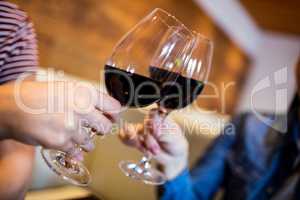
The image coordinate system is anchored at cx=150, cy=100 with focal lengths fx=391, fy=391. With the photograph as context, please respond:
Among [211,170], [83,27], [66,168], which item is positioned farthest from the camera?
[83,27]

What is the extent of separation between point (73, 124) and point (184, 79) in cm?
28

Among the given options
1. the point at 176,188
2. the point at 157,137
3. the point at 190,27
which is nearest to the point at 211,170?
the point at 176,188

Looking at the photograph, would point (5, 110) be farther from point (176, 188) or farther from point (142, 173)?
point (176, 188)

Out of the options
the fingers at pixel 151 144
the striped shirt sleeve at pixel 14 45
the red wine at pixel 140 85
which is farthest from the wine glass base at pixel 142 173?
the striped shirt sleeve at pixel 14 45

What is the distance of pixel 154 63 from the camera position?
1.91 feet

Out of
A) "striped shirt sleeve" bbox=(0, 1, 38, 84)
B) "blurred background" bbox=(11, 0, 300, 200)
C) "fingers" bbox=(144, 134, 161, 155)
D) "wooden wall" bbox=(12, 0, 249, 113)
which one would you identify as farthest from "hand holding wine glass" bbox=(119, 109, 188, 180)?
"wooden wall" bbox=(12, 0, 249, 113)

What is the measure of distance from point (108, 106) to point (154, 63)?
17 centimetres

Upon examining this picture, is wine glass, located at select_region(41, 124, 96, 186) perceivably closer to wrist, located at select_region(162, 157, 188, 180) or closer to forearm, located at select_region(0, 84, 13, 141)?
forearm, located at select_region(0, 84, 13, 141)

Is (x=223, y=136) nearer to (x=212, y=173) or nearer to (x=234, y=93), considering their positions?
(x=212, y=173)

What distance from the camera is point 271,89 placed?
125cm

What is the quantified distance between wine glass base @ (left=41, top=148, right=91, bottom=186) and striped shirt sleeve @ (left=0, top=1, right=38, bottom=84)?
0.24 metres

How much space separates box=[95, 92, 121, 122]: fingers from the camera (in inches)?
16.9

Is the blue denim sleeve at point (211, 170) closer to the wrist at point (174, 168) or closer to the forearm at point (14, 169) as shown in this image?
the wrist at point (174, 168)

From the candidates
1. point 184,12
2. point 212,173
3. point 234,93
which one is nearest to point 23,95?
point 212,173
